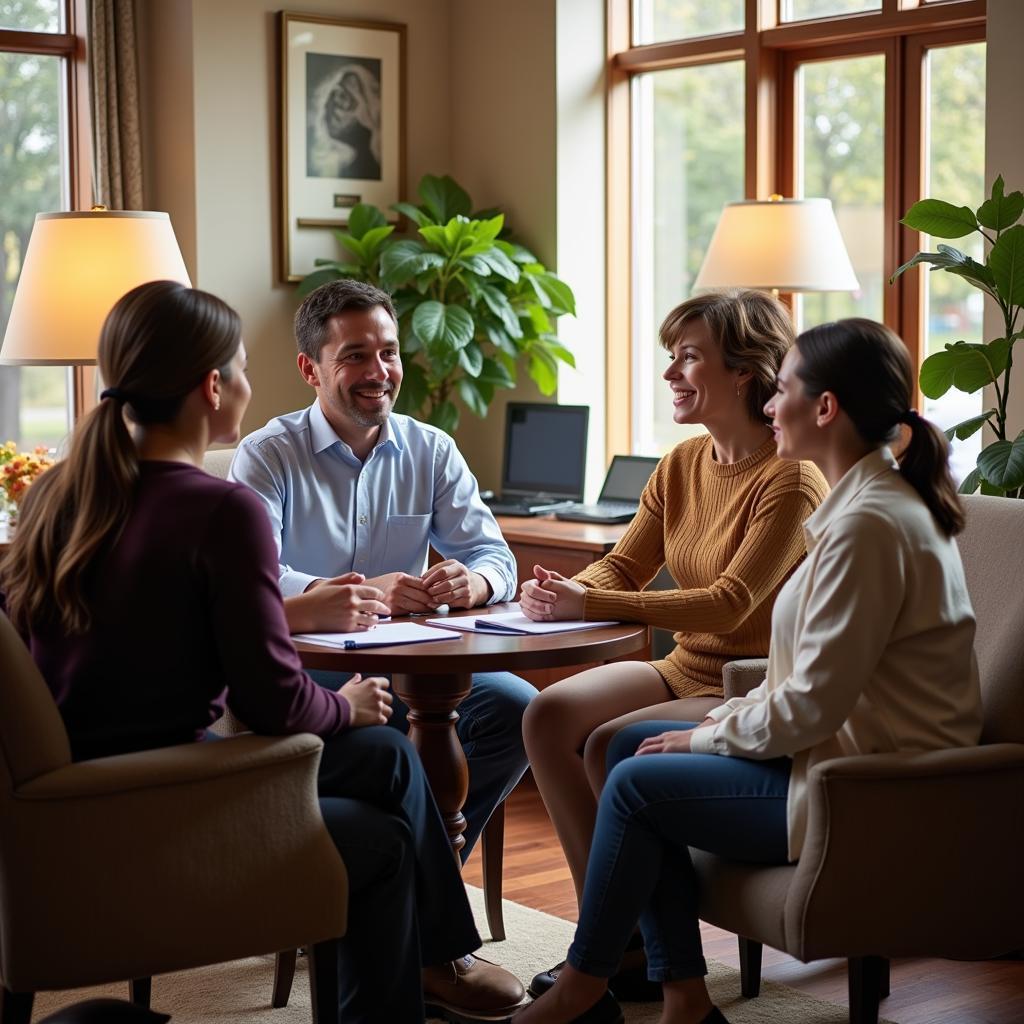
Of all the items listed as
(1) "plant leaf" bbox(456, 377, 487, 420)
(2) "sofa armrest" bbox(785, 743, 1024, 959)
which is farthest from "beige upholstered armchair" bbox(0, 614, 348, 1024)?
(1) "plant leaf" bbox(456, 377, 487, 420)

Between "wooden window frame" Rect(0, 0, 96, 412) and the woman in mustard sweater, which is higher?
"wooden window frame" Rect(0, 0, 96, 412)

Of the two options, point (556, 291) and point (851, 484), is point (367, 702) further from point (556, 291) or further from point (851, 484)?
point (556, 291)

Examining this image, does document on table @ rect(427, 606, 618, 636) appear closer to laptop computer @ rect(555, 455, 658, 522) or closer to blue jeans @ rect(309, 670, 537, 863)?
blue jeans @ rect(309, 670, 537, 863)

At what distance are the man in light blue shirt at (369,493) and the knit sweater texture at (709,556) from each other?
1.03 ft

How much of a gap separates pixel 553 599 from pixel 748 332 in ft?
2.20

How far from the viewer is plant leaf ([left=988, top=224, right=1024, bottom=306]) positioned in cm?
349

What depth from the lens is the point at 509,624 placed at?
2.87 meters

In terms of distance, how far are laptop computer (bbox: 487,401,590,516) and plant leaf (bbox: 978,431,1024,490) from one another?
186 cm

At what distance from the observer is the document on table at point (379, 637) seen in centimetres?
266

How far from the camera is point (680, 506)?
10.7ft

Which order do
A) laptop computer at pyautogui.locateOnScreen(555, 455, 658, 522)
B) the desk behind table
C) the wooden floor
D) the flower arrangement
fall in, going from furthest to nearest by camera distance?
laptop computer at pyautogui.locateOnScreen(555, 455, 658, 522) < the desk behind table < the flower arrangement < the wooden floor

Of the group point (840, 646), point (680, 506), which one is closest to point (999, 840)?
point (840, 646)

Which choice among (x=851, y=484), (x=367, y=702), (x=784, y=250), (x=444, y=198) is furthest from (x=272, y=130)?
(x=851, y=484)

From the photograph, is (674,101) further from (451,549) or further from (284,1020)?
(284,1020)
